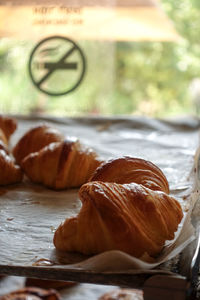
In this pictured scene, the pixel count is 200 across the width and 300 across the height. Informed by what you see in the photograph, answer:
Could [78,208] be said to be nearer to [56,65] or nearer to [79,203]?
[79,203]

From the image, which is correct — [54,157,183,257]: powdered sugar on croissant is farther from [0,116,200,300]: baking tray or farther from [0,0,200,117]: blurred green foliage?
[0,0,200,117]: blurred green foliage

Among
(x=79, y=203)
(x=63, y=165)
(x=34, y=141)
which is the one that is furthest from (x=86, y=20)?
(x=79, y=203)

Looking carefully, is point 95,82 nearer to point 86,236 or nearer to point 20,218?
point 20,218

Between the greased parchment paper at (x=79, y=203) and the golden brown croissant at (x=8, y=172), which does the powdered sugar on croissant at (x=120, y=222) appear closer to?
the greased parchment paper at (x=79, y=203)

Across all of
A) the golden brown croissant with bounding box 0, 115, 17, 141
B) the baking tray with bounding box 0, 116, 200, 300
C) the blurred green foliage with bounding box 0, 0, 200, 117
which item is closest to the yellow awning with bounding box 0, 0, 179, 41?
the blurred green foliage with bounding box 0, 0, 200, 117

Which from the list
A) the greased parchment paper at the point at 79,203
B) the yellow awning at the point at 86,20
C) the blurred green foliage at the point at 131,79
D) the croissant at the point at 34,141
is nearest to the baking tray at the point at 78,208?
the greased parchment paper at the point at 79,203
